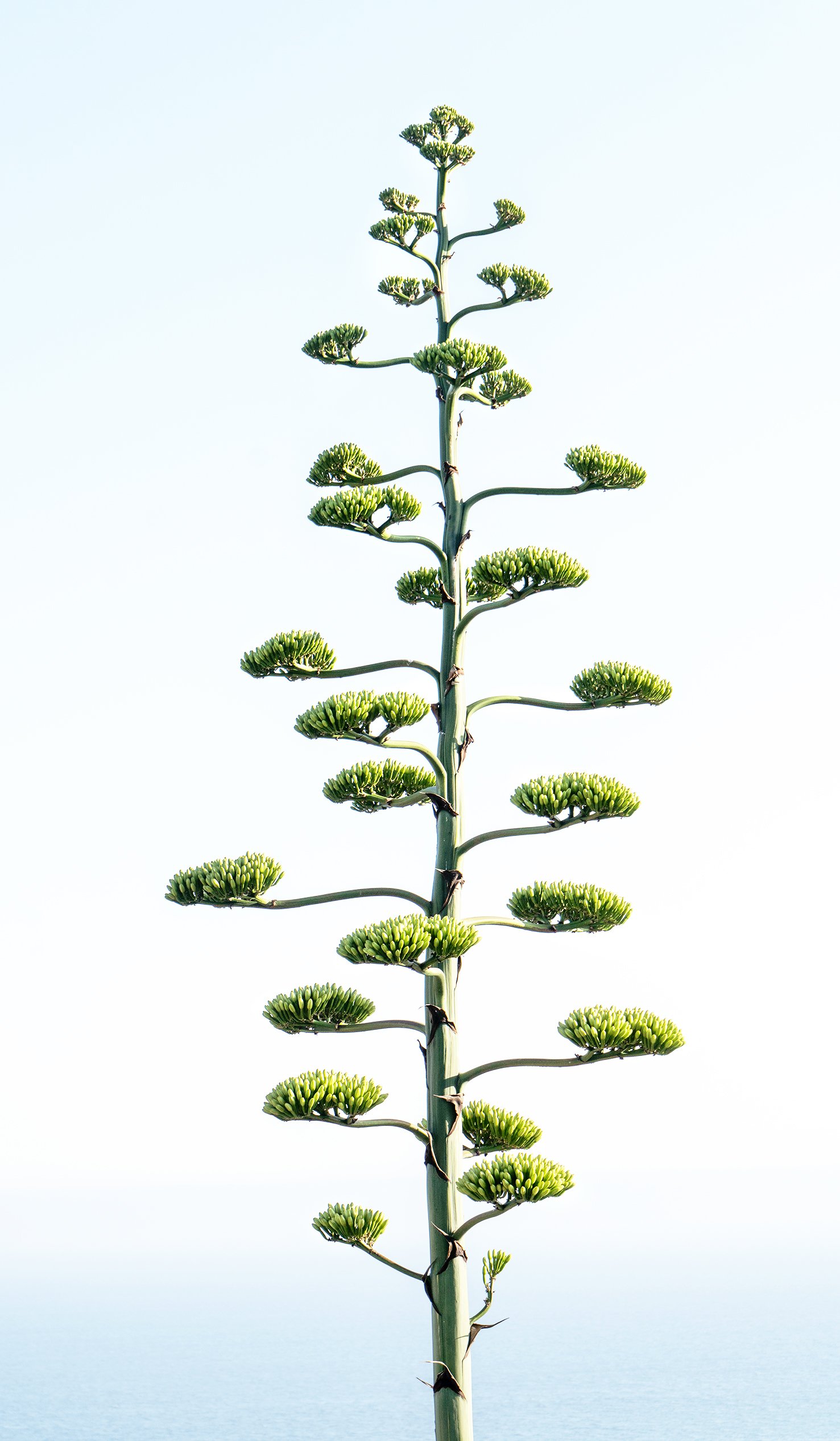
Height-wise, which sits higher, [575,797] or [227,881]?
[575,797]

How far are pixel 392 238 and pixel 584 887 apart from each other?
4359 millimetres

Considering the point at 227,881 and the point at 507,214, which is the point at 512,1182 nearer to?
the point at 227,881

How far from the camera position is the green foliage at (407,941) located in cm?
539

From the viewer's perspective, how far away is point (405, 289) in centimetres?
757

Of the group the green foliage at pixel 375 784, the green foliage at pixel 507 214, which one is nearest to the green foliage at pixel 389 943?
the green foliage at pixel 375 784

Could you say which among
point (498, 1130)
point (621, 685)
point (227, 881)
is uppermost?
point (621, 685)

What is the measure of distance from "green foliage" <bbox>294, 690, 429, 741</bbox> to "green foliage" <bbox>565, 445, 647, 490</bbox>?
1598 mm

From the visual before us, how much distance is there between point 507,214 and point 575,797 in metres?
3.95

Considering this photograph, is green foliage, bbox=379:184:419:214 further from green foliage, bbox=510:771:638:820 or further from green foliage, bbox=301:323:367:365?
green foliage, bbox=510:771:638:820

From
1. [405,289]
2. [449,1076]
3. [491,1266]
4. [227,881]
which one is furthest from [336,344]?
[491,1266]

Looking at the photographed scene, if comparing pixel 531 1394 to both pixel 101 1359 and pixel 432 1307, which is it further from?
pixel 432 1307

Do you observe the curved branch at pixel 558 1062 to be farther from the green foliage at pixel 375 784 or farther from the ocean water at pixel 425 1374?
the ocean water at pixel 425 1374

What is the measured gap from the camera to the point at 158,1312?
182375 millimetres

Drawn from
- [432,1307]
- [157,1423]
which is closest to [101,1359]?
[157,1423]
